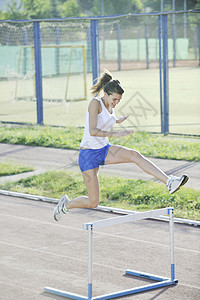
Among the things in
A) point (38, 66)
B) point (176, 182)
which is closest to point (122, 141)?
point (38, 66)

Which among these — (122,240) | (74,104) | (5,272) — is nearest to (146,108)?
(74,104)

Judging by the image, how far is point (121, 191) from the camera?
10.2 m

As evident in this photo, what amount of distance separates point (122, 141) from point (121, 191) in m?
4.33

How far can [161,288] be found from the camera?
629 centimetres

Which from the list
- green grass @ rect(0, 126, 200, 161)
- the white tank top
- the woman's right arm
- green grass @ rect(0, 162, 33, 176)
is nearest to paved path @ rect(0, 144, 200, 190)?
green grass @ rect(0, 162, 33, 176)

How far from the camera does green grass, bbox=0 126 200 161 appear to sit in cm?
1320

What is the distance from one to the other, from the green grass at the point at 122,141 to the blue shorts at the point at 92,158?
19.2 feet

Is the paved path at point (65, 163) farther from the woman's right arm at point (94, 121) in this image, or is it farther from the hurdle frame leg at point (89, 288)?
the hurdle frame leg at point (89, 288)

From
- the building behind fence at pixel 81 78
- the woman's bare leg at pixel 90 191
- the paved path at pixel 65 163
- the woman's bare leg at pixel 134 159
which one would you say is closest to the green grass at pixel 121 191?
the paved path at pixel 65 163

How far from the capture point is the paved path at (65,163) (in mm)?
11523

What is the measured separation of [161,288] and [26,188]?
4949 millimetres

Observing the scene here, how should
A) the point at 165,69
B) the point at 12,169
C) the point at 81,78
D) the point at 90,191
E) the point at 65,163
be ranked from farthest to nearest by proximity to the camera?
the point at 81,78 < the point at 165,69 < the point at 65,163 < the point at 12,169 < the point at 90,191

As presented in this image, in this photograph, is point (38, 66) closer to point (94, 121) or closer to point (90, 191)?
point (90, 191)

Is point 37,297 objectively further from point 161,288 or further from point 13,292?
point 161,288
